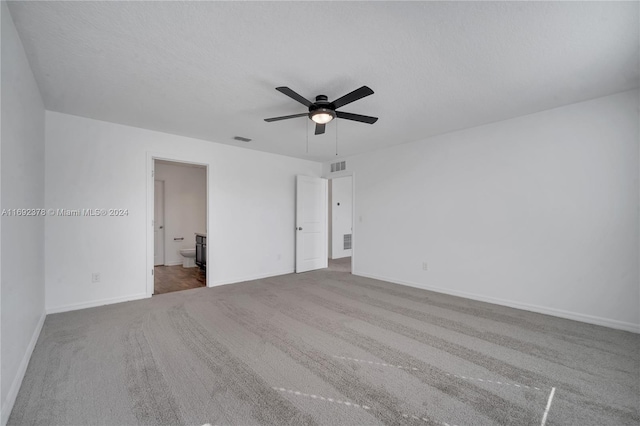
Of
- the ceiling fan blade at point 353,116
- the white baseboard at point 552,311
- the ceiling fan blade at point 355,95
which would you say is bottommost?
the white baseboard at point 552,311

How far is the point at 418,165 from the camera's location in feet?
15.2

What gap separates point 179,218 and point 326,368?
19.5ft

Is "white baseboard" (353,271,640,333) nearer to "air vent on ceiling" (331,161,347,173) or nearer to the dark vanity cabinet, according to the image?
"air vent on ceiling" (331,161,347,173)

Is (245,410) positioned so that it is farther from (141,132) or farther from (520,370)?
(141,132)

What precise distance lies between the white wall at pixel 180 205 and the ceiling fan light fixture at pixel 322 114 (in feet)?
16.4

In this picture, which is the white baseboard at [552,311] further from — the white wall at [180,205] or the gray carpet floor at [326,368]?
the white wall at [180,205]

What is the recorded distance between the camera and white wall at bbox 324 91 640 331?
9.57 ft

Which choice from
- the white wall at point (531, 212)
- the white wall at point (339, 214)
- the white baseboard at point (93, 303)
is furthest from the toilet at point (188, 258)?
the white wall at point (531, 212)

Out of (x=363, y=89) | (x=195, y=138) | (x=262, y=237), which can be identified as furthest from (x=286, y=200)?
(x=363, y=89)

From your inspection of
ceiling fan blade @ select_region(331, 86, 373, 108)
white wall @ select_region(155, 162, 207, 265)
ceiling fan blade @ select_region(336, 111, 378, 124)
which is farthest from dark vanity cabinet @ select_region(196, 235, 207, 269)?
ceiling fan blade @ select_region(331, 86, 373, 108)

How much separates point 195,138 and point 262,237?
2.11 m

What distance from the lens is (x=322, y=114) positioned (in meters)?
2.73

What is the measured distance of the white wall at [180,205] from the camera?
6.59 meters

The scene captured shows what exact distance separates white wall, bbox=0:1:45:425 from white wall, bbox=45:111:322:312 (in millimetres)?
629
